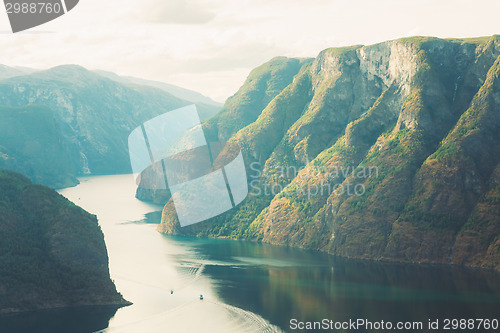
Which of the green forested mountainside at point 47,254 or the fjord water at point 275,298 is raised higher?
the green forested mountainside at point 47,254

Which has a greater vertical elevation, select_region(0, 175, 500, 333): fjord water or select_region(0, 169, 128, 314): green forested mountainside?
select_region(0, 169, 128, 314): green forested mountainside

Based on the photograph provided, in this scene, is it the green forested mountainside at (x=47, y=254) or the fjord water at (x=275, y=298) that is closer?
the fjord water at (x=275, y=298)

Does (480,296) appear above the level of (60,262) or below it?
below

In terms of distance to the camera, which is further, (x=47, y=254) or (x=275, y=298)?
(x=275, y=298)

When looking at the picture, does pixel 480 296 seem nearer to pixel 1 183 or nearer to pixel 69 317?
pixel 69 317

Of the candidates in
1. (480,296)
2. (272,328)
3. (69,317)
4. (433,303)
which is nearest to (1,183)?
(69,317)

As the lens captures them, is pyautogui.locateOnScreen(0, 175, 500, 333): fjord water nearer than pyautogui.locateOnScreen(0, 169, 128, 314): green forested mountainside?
Yes

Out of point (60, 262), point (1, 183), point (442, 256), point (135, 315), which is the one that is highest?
point (1, 183)

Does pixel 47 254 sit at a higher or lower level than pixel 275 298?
higher
